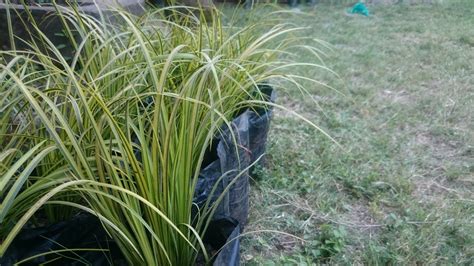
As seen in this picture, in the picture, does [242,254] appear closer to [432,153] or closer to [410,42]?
[432,153]

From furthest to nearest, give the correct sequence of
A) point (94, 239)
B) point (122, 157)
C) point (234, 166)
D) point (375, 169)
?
point (375, 169) → point (234, 166) → point (94, 239) → point (122, 157)

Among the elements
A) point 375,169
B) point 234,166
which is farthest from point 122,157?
point 375,169

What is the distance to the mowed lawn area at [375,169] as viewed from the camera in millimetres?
1456

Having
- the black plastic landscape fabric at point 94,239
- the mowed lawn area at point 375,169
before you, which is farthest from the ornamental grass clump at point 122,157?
the mowed lawn area at point 375,169

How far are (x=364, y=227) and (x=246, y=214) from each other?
1.42 feet

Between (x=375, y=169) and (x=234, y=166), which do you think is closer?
(x=234, y=166)

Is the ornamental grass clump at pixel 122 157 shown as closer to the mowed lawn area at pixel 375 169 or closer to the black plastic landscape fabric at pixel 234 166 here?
the black plastic landscape fabric at pixel 234 166

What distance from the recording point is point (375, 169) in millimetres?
1892

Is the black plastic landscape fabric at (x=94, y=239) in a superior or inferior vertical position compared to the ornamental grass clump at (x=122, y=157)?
inferior

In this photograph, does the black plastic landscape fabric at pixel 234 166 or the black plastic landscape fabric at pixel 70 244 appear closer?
the black plastic landscape fabric at pixel 70 244

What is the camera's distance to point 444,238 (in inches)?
58.0

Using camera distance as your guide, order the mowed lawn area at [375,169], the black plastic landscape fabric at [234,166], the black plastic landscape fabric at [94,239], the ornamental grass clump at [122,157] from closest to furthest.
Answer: the ornamental grass clump at [122,157], the black plastic landscape fabric at [94,239], the black plastic landscape fabric at [234,166], the mowed lawn area at [375,169]

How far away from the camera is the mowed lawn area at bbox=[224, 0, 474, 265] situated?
146cm

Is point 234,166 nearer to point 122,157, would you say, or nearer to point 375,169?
point 122,157
